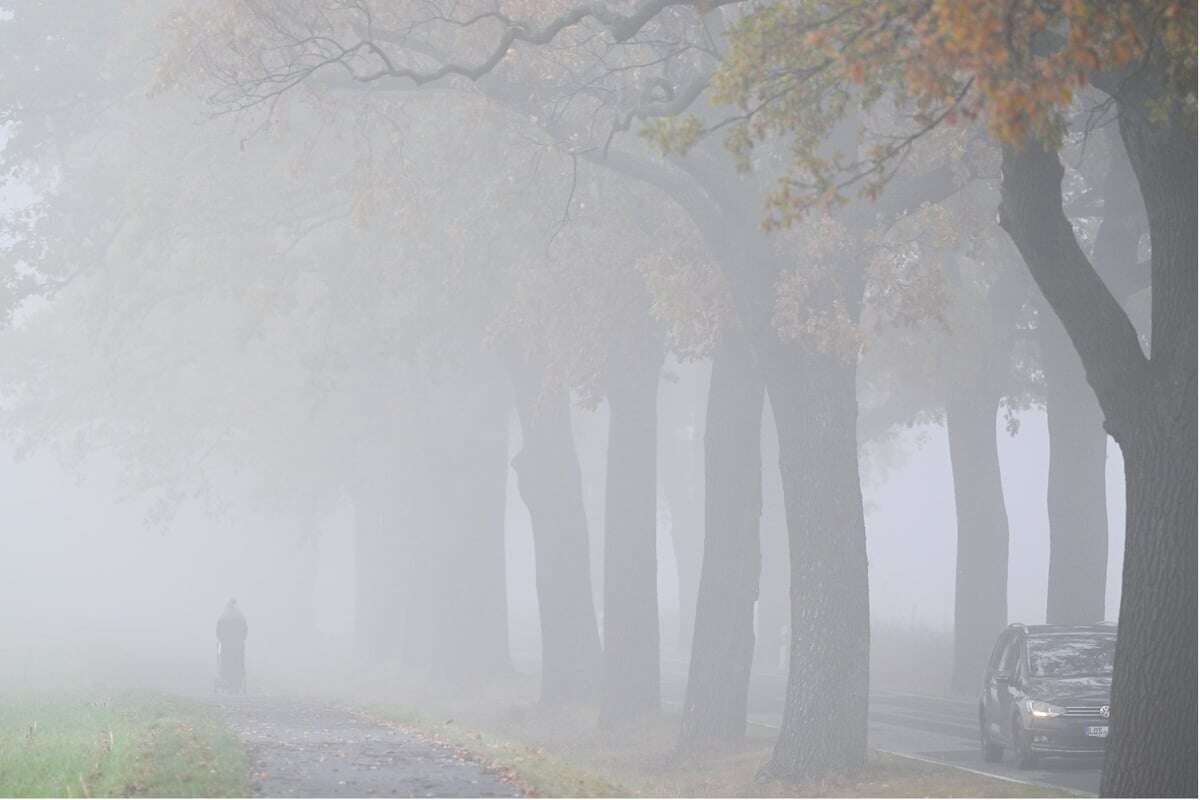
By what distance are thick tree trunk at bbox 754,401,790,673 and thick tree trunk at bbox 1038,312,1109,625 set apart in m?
16.4

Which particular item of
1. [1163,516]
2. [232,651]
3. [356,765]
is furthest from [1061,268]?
[232,651]

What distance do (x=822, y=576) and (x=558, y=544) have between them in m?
14.5

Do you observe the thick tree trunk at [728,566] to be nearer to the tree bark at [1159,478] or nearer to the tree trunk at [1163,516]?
the tree bark at [1159,478]

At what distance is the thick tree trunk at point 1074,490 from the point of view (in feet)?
108

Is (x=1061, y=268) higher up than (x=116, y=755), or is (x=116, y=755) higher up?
(x=1061, y=268)

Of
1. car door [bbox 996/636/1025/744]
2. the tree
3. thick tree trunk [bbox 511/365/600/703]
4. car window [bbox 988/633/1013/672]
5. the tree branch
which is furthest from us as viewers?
thick tree trunk [bbox 511/365/600/703]

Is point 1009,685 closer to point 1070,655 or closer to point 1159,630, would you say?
point 1070,655

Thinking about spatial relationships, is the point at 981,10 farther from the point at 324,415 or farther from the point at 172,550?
the point at 172,550

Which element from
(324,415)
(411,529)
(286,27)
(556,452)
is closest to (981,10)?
(286,27)

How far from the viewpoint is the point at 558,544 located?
116ft

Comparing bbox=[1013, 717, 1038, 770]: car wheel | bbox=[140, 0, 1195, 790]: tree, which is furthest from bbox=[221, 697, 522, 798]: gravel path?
bbox=[1013, 717, 1038, 770]: car wheel

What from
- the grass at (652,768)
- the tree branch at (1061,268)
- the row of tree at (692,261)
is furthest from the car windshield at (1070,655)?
the tree branch at (1061,268)

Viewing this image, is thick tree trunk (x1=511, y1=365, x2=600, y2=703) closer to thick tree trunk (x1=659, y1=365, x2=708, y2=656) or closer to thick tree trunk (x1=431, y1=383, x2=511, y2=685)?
thick tree trunk (x1=431, y1=383, x2=511, y2=685)

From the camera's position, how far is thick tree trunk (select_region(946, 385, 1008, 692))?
36938mm
